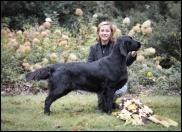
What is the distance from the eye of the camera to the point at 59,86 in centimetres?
562

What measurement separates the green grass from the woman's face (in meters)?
1.36

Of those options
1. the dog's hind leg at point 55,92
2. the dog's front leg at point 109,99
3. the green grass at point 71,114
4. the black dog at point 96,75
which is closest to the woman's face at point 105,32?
the black dog at point 96,75

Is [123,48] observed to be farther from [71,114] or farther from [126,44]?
[71,114]

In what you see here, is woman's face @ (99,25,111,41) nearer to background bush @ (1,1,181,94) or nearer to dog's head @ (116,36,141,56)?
dog's head @ (116,36,141,56)

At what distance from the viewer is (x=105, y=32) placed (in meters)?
6.09

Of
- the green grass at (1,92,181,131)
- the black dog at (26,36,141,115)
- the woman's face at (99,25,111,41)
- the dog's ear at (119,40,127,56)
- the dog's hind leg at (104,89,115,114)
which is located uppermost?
the woman's face at (99,25,111,41)

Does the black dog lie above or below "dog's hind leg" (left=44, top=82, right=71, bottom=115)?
above

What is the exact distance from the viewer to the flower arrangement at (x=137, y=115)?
506 centimetres

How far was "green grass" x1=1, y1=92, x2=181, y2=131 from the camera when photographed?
4.88m

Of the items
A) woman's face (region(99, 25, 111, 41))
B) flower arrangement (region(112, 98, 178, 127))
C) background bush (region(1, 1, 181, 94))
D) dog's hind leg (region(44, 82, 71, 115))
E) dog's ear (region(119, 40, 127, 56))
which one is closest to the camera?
flower arrangement (region(112, 98, 178, 127))

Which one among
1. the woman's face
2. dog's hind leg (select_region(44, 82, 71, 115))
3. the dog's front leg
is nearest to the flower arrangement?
the dog's front leg

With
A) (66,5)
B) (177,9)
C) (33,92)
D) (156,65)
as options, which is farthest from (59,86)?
(66,5)

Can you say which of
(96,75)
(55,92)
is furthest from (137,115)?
(55,92)

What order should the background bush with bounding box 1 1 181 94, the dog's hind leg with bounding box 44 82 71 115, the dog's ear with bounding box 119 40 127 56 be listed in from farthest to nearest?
the background bush with bounding box 1 1 181 94
the dog's hind leg with bounding box 44 82 71 115
the dog's ear with bounding box 119 40 127 56
